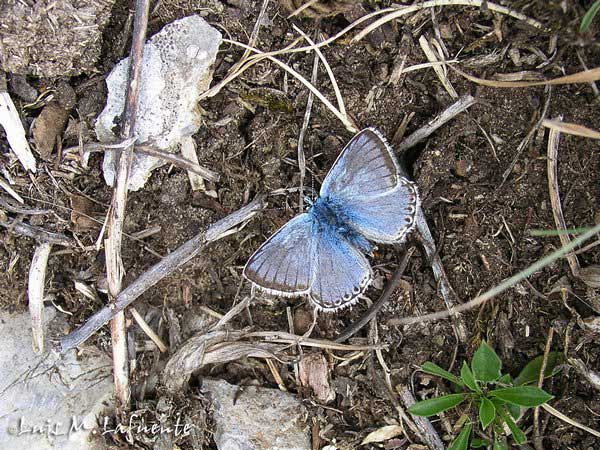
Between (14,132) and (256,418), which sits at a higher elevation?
(14,132)

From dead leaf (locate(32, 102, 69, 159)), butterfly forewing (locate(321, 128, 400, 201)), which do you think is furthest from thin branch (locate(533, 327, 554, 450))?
dead leaf (locate(32, 102, 69, 159))

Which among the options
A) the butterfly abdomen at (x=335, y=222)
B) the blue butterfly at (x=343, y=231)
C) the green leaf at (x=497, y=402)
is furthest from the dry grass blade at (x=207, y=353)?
the green leaf at (x=497, y=402)

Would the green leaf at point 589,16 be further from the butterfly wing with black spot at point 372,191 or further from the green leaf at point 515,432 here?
the green leaf at point 515,432

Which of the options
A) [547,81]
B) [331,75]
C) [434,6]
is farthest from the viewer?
[331,75]

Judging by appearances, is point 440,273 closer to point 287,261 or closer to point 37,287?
point 287,261

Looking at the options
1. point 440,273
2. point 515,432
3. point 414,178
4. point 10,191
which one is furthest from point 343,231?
point 10,191

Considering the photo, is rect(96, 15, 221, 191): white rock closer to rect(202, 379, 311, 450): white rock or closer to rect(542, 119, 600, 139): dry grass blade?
rect(202, 379, 311, 450): white rock

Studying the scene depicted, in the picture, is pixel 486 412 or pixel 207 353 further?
pixel 207 353
